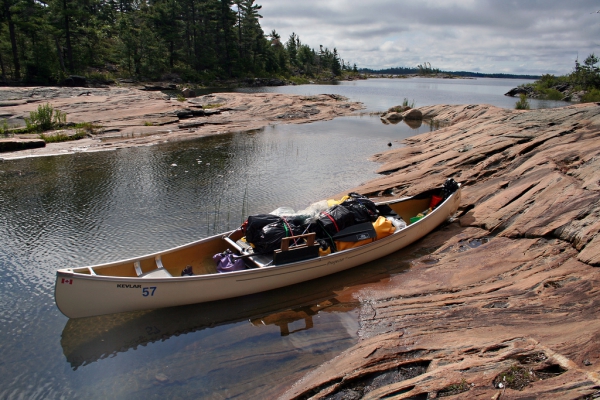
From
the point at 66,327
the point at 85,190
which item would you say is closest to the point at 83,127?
the point at 85,190

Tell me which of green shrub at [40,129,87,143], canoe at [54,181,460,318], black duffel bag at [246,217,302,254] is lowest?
canoe at [54,181,460,318]

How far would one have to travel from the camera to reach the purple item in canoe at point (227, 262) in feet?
27.6

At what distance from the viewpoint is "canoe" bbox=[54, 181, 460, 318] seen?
6.98 metres

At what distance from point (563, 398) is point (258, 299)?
553 cm

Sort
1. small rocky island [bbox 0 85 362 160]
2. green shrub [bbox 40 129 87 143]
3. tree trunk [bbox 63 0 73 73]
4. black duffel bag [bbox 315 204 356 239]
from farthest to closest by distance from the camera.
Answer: tree trunk [bbox 63 0 73 73] → small rocky island [bbox 0 85 362 160] → green shrub [bbox 40 129 87 143] → black duffel bag [bbox 315 204 356 239]

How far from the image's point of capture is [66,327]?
297 inches

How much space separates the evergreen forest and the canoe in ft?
157

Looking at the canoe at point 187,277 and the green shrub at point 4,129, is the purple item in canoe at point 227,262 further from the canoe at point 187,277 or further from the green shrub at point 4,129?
the green shrub at point 4,129

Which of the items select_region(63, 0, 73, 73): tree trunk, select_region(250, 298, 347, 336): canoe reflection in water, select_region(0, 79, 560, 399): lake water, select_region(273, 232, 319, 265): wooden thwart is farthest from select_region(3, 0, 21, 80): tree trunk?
select_region(250, 298, 347, 336): canoe reflection in water

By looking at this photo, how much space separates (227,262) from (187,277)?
127 centimetres

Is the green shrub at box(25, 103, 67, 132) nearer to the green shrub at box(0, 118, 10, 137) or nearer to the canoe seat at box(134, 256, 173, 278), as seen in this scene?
the green shrub at box(0, 118, 10, 137)

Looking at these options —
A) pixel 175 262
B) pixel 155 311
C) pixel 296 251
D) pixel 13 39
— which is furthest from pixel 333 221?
pixel 13 39

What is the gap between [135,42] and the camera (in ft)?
200

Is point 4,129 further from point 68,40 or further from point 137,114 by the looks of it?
point 68,40
